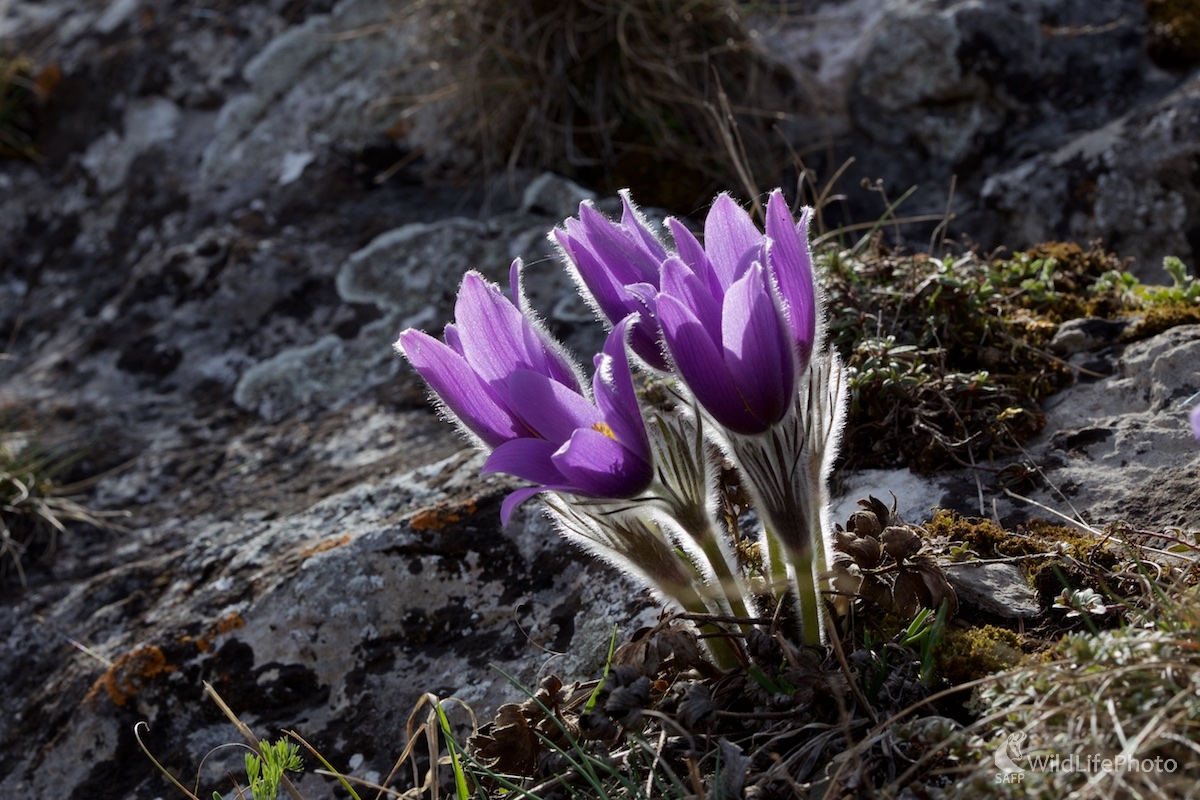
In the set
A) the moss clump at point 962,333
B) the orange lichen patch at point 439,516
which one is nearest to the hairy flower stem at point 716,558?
the moss clump at point 962,333

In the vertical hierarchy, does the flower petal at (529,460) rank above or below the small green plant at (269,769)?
above

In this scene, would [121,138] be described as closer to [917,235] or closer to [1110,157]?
[917,235]

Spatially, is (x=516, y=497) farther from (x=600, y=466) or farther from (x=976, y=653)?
(x=976, y=653)

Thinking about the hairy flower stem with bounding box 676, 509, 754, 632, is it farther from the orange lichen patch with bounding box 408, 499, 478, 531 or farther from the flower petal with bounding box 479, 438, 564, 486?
the orange lichen patch with bounding box 408, 499, 478, 531

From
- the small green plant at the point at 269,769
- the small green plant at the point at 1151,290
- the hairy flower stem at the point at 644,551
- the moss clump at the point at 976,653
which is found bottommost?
the small green plant at the point at 1151,290

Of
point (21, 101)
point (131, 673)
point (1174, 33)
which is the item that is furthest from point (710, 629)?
point (21, 101)

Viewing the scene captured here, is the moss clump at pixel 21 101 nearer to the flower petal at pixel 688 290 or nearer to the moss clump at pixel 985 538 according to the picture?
the flower petal at pixel 688 290

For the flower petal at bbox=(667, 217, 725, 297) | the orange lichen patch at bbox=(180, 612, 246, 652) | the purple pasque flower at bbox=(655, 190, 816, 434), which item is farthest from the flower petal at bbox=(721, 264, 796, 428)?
the orange lichen patch at bbox=(180, 612, 246, 652)

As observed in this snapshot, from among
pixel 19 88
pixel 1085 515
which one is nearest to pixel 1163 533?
pixel 1085 515
